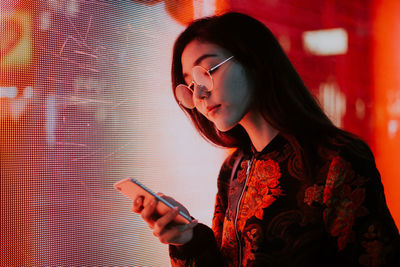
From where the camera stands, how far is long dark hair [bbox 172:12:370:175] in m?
1.06

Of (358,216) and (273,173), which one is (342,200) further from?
(273,173)

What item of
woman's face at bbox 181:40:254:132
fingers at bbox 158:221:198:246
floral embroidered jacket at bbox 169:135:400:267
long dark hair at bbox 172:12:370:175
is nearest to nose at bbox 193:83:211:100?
woman's face at bbox 181:40:254:132

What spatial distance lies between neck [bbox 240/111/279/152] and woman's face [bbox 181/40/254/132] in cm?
4

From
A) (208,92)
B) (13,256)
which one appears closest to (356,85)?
(208,92)

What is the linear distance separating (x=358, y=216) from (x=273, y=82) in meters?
0.40

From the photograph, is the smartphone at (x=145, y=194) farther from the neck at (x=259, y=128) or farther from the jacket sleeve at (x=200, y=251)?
the neck at (x=259, y=128)

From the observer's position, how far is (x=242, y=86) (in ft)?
3.59

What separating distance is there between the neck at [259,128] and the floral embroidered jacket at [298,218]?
0.02m

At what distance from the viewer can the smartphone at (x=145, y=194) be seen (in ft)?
3.17

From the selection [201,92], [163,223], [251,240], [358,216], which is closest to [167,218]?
[163,223]

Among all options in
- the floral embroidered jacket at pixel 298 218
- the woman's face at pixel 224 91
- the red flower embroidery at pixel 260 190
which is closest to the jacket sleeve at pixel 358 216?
the floral embroidered jacket at pixel 298 218

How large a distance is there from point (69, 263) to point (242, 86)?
2.52ft

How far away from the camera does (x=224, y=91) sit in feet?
3.54

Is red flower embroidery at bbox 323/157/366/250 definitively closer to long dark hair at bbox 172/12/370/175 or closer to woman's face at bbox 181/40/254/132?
long dark hair at bbox 172/12/370/175
